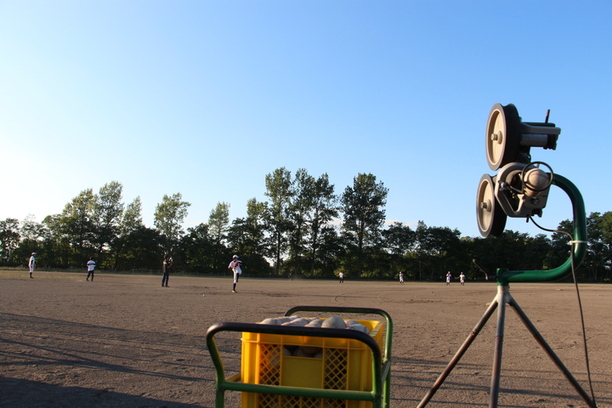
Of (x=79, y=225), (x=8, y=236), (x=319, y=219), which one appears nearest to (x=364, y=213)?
(x=319, y=219)

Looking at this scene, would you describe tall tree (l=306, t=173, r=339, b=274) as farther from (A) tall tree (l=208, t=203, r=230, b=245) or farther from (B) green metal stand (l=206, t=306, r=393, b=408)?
(B) green metal stand (l=206, t=306, r=393, b=408)

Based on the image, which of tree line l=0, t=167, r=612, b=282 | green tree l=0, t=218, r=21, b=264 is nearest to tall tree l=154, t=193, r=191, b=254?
tree line l=0, t=167, r=612, b=282

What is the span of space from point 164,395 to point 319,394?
9.64ft

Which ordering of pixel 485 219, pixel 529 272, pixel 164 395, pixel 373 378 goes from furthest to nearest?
1. pixel 164 395
2. pixel 485 219
3. pixel 529 272
4. pixel 373 378

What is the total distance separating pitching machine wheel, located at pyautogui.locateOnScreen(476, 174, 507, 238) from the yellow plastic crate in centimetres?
143

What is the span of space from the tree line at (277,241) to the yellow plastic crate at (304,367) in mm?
82542

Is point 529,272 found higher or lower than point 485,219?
lower

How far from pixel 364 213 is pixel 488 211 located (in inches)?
3469

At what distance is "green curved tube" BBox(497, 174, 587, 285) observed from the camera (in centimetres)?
282

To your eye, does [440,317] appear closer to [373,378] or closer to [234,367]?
[234,367]

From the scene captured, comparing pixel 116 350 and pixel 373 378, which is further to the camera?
pixel 116 350

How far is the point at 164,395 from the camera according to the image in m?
4.66

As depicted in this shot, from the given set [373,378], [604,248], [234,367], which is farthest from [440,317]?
[604,248]

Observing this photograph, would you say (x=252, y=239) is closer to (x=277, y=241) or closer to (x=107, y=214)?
(x=277, y=241)
